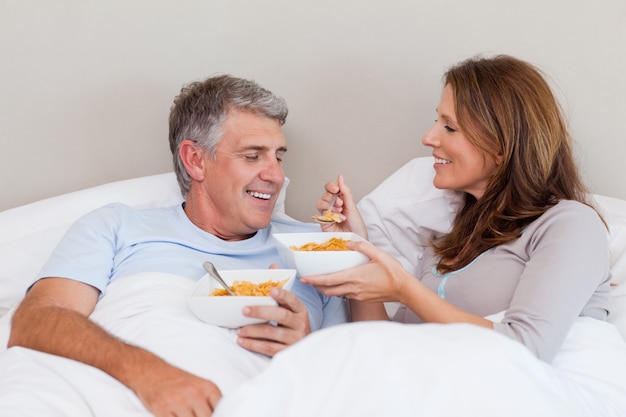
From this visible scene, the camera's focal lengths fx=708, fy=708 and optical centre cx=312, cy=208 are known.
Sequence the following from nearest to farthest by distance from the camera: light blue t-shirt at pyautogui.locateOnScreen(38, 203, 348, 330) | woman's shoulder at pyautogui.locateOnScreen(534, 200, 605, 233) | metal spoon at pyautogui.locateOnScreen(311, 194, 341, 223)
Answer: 1. woman's shoulder at pyautogui.locateOnScreen(534, 200, 605, 233)
2. light blue t-shirt at pyautogui.locateOnScreen(38, 203, 348, 330)
3. metal spoon at pyautogui.locateOnScreen(311, 194, 341, 223)

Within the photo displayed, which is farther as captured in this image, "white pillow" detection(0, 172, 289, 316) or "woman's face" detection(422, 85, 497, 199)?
"white pillow" detection(0, 172, 289, 316)

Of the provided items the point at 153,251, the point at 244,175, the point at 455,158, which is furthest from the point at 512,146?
the point at 153,251

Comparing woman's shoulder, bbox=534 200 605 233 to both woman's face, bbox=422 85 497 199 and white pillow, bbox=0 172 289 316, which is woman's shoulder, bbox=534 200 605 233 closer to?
woman's face, bbox=422 85 497 199

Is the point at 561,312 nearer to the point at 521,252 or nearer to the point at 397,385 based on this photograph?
the point at 521,252

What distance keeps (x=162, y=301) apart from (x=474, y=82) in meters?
0.93

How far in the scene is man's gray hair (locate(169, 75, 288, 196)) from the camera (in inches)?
76.3

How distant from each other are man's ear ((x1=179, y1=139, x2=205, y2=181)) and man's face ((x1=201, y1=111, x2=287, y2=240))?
2 cm

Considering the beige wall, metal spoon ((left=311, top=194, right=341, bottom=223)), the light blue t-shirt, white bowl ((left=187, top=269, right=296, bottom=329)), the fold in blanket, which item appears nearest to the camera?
the fold in blanket

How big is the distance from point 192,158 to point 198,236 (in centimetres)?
23

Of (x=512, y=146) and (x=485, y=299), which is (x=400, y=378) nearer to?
(x=485, y=299)

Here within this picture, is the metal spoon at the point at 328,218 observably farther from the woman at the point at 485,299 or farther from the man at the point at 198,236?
the man at the point at 198,236

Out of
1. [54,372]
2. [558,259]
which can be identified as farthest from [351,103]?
[54,372]

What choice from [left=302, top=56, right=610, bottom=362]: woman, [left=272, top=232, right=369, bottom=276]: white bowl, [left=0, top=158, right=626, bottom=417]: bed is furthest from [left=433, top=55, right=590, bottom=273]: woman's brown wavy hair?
[left=272, top=232, right=369, bottom=276]: white bowl

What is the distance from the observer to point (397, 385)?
1.07m
